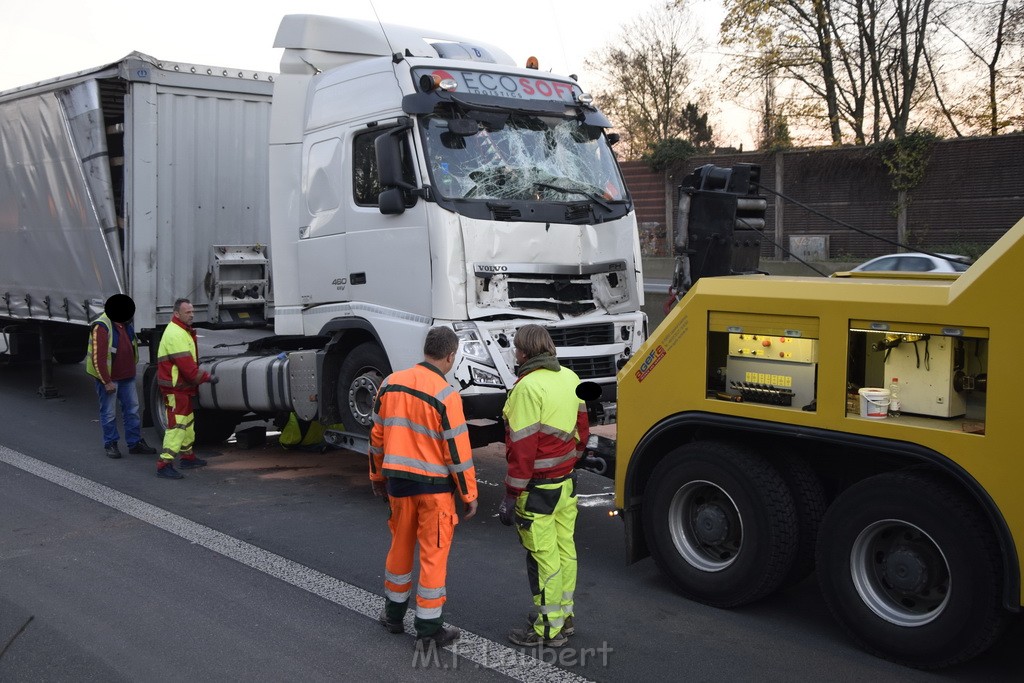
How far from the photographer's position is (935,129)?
24.8 metres

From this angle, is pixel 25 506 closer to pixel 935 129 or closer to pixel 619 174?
pixel 619 174

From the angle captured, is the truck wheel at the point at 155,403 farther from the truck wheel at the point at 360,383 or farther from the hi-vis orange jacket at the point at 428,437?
the hi-vis orange jacket at the point at 428,437

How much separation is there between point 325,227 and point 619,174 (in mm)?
2414

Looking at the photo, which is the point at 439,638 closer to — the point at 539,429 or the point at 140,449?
the point at 539,429

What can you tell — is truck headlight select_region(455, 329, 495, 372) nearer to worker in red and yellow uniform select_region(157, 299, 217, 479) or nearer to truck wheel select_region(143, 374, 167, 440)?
worker in red and yellow uniform select_region(157, 299, 217, 479)

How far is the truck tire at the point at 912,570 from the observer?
436 cm

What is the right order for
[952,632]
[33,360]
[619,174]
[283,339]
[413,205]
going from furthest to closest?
[33,360]
[283,339]
[619,174]
[413,205]
[952,632]

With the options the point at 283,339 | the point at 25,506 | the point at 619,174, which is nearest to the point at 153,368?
the point at 283,339

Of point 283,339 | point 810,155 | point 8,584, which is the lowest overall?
point 8,584

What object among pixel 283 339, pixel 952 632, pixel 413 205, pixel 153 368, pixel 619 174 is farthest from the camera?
pixel 153 368

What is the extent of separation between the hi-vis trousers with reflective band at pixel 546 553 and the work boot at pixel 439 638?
422mm

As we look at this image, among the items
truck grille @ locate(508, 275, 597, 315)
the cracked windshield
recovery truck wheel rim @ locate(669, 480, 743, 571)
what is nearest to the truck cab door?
the cracked windshield

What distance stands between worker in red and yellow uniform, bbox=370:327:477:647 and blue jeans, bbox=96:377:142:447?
17.6ft

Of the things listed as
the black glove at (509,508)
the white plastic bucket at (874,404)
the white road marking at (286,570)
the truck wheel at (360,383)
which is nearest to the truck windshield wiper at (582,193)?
the truck wheel at (360,383)
